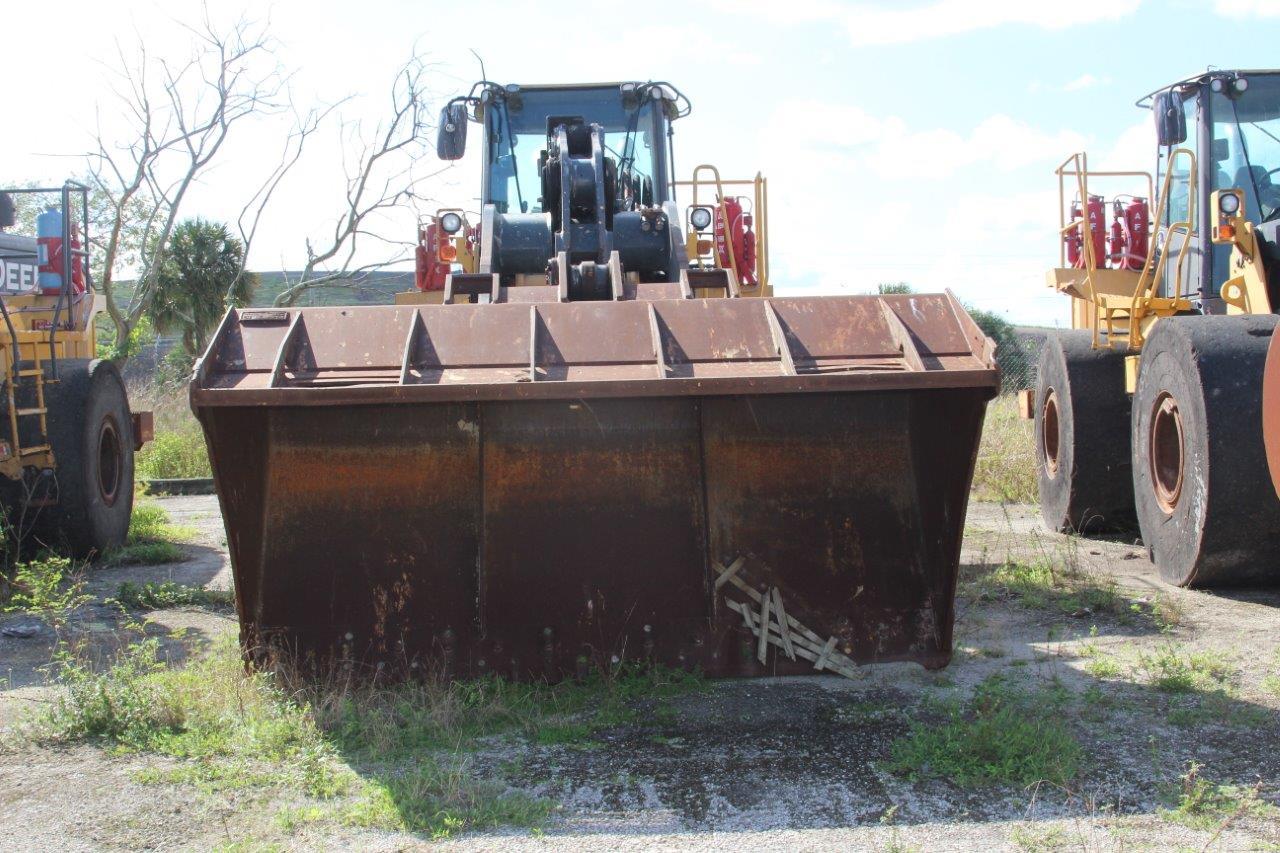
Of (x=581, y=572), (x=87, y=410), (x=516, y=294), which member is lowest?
(x=581, y=572)

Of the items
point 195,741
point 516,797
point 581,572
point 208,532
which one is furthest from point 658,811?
point 208,532

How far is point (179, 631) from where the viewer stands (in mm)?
6043

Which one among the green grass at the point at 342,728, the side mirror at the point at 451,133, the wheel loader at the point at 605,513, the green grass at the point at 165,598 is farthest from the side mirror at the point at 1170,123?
the green grass at the point at 165,598

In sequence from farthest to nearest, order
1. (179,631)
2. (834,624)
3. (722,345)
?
(179,631), (834,624), (722,345)

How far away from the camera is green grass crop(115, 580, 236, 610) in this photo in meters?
7.58

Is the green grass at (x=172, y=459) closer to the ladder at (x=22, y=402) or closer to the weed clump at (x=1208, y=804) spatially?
the ladder at (x=22, y=402)

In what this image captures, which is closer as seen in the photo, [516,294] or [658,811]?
[658,811]

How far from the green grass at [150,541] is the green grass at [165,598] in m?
1.46

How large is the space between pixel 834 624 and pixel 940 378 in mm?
1311

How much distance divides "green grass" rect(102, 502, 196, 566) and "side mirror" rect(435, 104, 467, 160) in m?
3.65

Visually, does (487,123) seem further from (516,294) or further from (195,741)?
(195,741)

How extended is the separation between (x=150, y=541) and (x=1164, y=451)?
7.59m

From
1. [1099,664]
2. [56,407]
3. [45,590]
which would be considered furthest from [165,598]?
[1099,664]

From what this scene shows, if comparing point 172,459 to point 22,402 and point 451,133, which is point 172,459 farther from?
point 451,133
